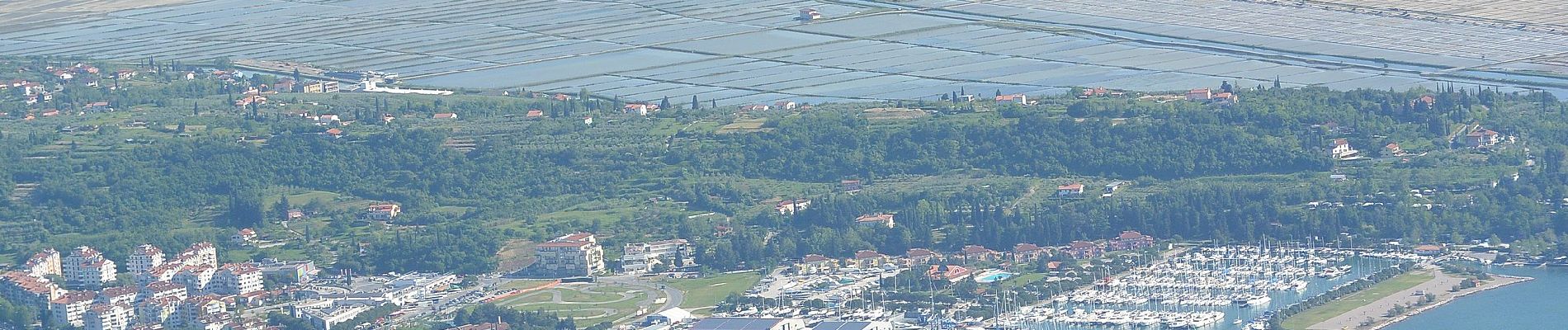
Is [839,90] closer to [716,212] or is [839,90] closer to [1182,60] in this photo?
[1182,60]

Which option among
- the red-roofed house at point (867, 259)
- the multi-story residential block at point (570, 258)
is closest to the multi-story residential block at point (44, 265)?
the multi-story residential block at point (570, 258)

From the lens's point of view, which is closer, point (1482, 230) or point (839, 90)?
point (1482, 230)

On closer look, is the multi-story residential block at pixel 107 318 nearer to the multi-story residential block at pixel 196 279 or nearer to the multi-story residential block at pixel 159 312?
the multi-story residential block at pixel 159 312

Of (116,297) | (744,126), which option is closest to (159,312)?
(116,297)

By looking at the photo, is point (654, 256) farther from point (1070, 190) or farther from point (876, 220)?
point (1070, 190)

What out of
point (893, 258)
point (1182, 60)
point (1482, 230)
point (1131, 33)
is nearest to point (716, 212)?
point (893, 258)
